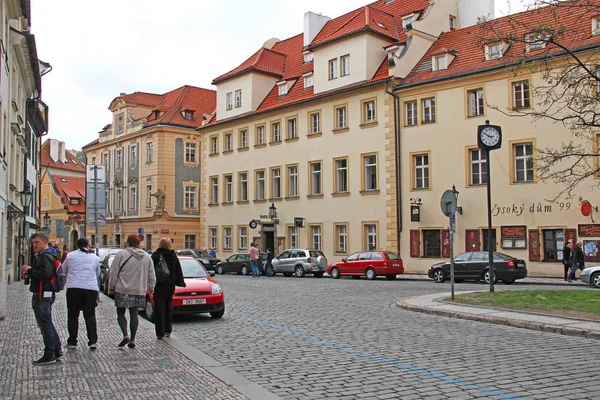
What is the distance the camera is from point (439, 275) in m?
28.8

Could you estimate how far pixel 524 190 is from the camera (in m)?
30.6

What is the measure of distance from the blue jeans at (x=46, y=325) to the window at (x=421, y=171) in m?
27.8

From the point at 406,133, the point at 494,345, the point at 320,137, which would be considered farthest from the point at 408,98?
the point at 494,345

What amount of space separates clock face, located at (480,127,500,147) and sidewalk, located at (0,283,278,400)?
1213cm

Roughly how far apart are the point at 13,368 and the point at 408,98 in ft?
98.1

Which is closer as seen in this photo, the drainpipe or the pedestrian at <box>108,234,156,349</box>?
the pedestrian at <box>108,234,156,349</box>

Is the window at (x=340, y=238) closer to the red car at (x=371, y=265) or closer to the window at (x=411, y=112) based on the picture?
the red car at (x=371, y=265)

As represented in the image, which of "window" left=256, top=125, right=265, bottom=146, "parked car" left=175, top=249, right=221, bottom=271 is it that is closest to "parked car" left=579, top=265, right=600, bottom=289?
"parked car" left=175, top=249, right=221, bottom=271

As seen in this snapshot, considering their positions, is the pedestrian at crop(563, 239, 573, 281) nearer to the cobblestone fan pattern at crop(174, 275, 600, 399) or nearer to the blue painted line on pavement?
the cobblestone fan pattern at crop(174, 275, 600, 399)

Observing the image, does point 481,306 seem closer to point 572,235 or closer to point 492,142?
point 492,142

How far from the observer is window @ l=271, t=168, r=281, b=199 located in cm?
4406

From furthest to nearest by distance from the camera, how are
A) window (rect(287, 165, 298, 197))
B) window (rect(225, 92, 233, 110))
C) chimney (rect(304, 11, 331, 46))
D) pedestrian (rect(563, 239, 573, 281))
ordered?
window (rect(225, 92, 233, 110))
chimney (rect(304, 11, 331, 46))
window (rect(287, 165, 298, 197))
pedestrian (rect(563, 239, 573, 281))

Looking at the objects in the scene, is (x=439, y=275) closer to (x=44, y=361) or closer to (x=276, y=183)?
(x=276, y=183)

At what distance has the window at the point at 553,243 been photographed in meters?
29.4
